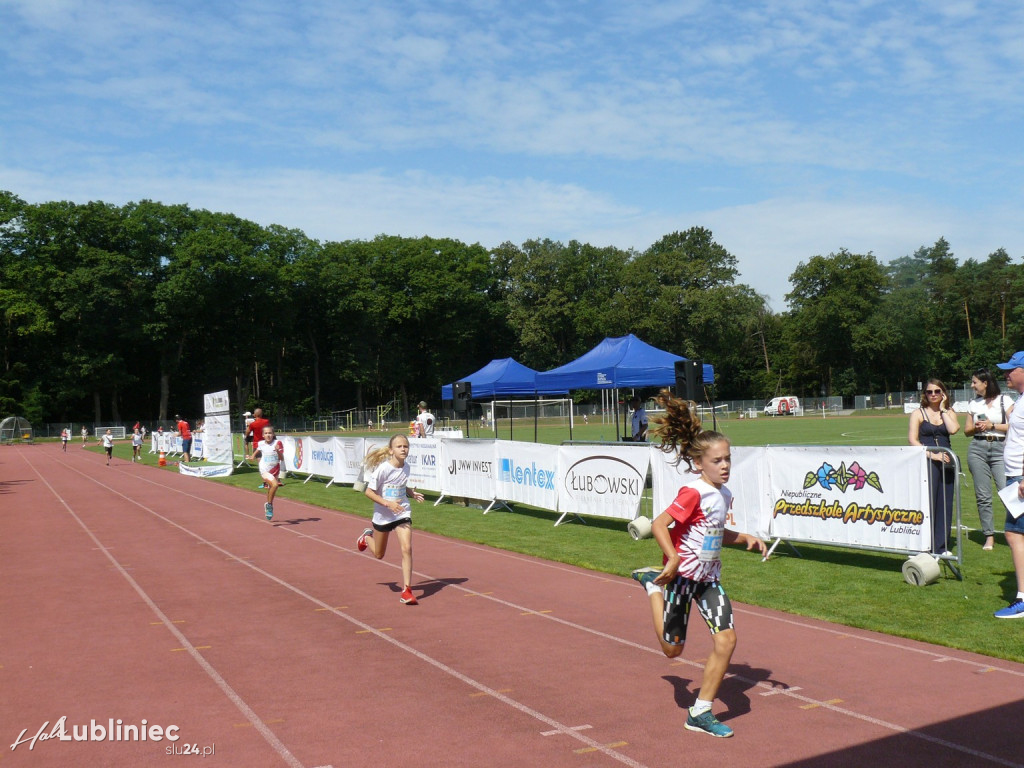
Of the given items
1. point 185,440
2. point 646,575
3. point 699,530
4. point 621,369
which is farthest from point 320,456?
point 699,530

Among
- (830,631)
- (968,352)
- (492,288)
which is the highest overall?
(492,288)

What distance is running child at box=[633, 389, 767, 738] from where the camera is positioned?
5105mm

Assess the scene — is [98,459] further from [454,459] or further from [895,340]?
[895,340]

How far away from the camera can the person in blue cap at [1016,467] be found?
7.09m

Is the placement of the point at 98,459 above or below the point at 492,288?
below

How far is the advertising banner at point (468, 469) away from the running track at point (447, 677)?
5538 millimetres

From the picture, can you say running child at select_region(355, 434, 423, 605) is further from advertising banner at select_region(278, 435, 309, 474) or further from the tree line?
the tree line

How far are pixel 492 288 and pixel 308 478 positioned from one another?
220 ft

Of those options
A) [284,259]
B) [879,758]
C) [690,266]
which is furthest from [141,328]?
[879,758]

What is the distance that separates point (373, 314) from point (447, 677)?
75081mm

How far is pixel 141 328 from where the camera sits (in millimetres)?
71188

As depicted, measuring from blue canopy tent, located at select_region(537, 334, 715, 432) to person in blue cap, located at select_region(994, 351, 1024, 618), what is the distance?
13982 mm

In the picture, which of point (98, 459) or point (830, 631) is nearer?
point (830, 631)

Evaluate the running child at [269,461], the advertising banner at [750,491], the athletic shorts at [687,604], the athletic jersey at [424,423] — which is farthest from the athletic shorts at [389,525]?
the athletic jersey at [424,423]
